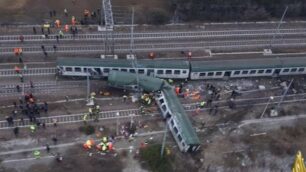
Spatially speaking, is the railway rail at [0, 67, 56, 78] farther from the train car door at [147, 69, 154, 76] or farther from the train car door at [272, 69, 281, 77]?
the train car door at [272, 69, 281, 77]

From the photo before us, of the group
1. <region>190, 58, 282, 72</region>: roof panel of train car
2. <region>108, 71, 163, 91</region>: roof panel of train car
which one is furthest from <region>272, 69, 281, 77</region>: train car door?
<region>108, 71, 163, 91</region>: roof panel of train car

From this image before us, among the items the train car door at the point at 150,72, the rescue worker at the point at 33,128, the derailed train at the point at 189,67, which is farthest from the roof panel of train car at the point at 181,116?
the rescue worker at the point at 33,128

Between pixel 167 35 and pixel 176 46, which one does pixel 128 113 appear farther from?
pixel 167 35

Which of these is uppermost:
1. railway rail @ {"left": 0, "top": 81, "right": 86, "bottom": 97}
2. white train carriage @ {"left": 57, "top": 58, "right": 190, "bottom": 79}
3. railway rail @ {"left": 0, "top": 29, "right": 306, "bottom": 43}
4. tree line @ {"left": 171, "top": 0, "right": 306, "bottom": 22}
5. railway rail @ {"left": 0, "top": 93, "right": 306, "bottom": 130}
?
tree line @ {"left": 171, "top": 0, "right": 306, "bottom": 22}

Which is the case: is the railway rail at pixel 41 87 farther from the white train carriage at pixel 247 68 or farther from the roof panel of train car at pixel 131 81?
the white train carriage at pixel 247 68

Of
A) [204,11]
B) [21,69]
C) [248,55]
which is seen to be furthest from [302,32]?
[21,69]

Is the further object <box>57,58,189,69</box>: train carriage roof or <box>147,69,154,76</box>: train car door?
<box>147,69,154,76</box>: train car door

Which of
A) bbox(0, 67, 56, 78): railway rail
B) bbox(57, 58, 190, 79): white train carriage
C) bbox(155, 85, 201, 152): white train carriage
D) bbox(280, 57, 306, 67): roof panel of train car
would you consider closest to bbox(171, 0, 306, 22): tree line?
bbox(280, 57, 306, 67): roof panel of train car

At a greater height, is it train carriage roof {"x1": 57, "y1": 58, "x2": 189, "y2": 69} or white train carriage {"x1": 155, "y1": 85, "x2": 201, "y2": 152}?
train carriage roof {"x1": 57, "y1": 58, "x2": 189, "y2": 69}

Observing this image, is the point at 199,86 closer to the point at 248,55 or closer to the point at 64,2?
the point at 248,55

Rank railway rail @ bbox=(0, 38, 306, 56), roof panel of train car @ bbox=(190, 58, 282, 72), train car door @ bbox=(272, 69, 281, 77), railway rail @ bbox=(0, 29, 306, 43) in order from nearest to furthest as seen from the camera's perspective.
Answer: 1. roof panel of train car @ bbox=(190, 58, 282, 72)
2. railway rail @ bbox=(0, 38, 306, 56)
3. railway rail @ bbox=(0, 29, 306, 43)
4. train car door @ bbox=(272, 69, 281, 77)

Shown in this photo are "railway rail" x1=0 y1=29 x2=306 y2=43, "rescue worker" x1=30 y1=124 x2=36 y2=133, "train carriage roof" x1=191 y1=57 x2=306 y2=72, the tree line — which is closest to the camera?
"rescue worker" x1=30 y1=124 x2=36 y2=133
